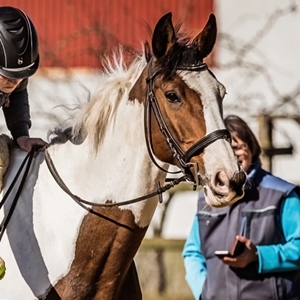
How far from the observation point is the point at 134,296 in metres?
3.89

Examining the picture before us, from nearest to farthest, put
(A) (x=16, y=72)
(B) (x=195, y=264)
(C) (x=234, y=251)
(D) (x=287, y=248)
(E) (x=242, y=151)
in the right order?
(A) (x=16, y=72), (C) (x=234, y=251), (D) (x=287, y=248), (E) (x=242, y=151), (B) (x=195, y=264)

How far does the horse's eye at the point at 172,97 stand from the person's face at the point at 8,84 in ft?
2.50

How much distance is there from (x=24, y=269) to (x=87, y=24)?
10081mm

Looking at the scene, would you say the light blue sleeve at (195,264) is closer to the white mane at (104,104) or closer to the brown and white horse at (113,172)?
the brown and white horse at (113,172)

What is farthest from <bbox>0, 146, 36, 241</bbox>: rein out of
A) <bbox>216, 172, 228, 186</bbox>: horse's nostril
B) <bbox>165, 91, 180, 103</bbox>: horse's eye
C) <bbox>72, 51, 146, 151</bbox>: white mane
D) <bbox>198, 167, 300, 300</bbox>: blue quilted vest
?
<bbox>198, 167, 300, 300</bbox>: blue quilted vest

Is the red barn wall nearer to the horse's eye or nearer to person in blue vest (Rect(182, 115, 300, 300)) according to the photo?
person in blue vest (Rect(182, 115, 300, 300))

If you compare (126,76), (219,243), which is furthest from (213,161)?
(219,243)

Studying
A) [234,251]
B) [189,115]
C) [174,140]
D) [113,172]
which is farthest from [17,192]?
[234,251]

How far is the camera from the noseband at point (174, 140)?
3.55m

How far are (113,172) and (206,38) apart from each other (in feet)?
2.83

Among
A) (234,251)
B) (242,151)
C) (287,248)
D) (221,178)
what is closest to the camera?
(221,178)

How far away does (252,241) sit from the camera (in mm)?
4809

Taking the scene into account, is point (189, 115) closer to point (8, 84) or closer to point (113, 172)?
point (113, 172)

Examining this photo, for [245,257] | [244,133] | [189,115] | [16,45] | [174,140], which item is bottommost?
[245,257]
